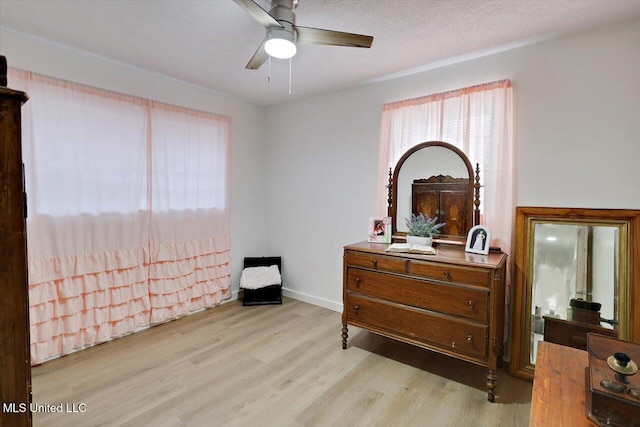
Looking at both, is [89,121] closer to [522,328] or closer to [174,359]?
[174,359]

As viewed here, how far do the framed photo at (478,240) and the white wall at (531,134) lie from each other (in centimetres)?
41

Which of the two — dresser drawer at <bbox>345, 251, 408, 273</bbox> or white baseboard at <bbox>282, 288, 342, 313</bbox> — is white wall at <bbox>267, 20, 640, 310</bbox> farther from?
dresser drawer at <bbox>345, 251, 408, 273</bbox>

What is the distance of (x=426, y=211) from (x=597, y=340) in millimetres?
1648

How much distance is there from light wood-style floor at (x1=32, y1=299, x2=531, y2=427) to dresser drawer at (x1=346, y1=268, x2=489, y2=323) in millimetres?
573

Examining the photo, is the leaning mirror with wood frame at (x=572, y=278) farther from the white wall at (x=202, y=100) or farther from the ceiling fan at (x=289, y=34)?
the white wall at (x=202, y=100)

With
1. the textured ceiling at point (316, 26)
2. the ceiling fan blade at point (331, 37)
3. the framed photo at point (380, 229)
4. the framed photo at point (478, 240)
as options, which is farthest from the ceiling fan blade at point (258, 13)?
the framed photo at point (478, 240)

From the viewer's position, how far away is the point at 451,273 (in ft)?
7.14

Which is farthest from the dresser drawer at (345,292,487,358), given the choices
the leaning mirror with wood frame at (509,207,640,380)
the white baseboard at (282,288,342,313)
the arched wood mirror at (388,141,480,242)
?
the white baseboard at (282,288,342,313)

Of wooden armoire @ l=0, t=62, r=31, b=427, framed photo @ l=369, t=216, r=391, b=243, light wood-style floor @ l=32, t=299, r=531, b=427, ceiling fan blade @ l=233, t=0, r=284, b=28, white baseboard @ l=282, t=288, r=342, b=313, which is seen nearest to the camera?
wooden armoire @ l=0, t=62, r=31, b=427

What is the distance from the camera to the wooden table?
1042 millimetres

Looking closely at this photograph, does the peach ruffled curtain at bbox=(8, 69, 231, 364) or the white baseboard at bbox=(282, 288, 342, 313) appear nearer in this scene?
the peach ruffled curtain at bbox=(8, 69, 231, 364)

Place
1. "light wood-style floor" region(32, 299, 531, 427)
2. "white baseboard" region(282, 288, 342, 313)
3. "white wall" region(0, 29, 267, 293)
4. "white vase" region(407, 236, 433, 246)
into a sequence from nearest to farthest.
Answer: "light wood-style floor" region(32, 299, 531, 427)
"white wall" region(0, 29, 267, 293)
"white vase" region(407, 236, 433, 246)
"white baseboard" region(282, 288, 342, 313)

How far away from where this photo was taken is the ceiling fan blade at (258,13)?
4.85ft

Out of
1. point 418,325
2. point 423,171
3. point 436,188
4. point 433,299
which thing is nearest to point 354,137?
point 423,171
